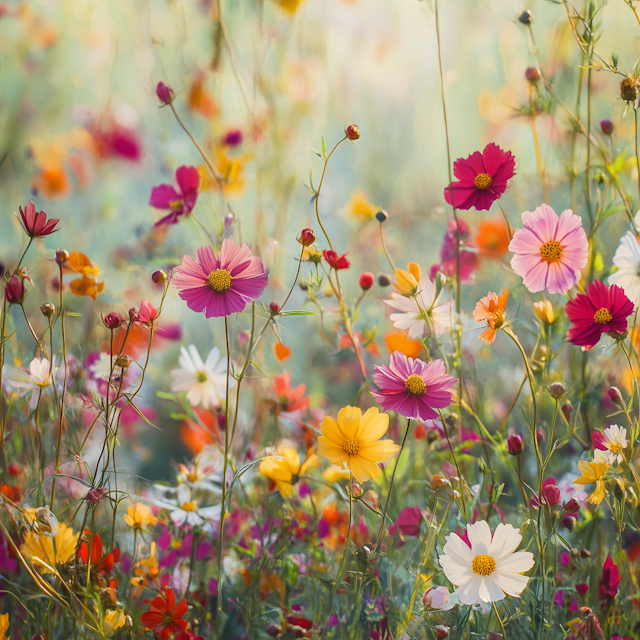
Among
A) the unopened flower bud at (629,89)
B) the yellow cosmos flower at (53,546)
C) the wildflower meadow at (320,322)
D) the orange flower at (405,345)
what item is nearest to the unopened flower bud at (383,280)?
the wildflower meadow at (320,322)

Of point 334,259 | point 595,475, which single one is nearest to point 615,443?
point 595,475

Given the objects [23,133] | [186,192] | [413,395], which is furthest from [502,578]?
[23,133]

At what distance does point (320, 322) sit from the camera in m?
0.68

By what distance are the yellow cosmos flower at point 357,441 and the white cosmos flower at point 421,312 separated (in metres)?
0.08

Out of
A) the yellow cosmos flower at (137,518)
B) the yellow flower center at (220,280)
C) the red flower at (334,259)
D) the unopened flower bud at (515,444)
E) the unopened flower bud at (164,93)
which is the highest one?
the unopened flower bud at (164,93)

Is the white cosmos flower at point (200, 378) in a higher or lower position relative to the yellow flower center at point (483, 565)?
higher

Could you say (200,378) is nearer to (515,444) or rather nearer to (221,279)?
(221,279)

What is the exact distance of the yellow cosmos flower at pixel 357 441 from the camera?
332 mm

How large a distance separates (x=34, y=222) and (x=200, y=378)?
0.21 meters

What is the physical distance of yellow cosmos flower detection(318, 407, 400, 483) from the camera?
332 millimetres

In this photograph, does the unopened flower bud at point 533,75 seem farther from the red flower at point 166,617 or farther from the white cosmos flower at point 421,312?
the red flower at point 166,617

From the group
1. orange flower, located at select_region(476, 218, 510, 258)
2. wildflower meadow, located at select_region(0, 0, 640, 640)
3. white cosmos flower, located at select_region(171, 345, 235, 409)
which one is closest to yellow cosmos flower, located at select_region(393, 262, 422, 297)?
wildflower meadow, located at select_region(0, 0, 640, 640)

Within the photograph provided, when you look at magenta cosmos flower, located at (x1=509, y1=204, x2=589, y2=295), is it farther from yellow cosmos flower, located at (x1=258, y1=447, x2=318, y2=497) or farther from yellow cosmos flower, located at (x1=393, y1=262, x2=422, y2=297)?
yellow cosmos flower, located at (x1=258, y1=447, x2=318, y2=497)

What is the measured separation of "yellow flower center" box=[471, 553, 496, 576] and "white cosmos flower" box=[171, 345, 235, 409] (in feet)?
0.86
